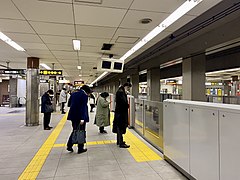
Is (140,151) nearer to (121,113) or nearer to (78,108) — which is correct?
(121,113)

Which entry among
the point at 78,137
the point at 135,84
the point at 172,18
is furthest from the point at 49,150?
the point at 135,84

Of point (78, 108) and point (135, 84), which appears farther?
point (135, 84)

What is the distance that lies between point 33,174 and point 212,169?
256cm

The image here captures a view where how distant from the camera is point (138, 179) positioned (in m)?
2.73

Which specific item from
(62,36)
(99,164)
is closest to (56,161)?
(99,164)

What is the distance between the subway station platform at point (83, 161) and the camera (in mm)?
2859

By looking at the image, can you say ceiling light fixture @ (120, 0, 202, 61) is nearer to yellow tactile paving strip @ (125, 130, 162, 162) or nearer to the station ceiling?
the station ceiling

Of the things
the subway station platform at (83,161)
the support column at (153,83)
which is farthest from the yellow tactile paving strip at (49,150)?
the support column at (153,83)

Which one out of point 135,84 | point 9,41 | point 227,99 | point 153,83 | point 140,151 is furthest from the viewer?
point 135,84

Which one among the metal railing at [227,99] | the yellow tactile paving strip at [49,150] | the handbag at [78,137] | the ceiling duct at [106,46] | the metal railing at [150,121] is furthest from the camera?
the metal railing at [227,99]

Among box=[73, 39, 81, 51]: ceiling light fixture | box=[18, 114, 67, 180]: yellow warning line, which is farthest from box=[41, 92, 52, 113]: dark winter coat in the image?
box=[73, 39, 81, 51]: ceiling light fixture

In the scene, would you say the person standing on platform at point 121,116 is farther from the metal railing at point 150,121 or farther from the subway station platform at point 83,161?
the metal railing at point 150,121

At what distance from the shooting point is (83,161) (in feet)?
11.2

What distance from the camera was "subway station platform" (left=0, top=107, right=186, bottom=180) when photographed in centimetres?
286
